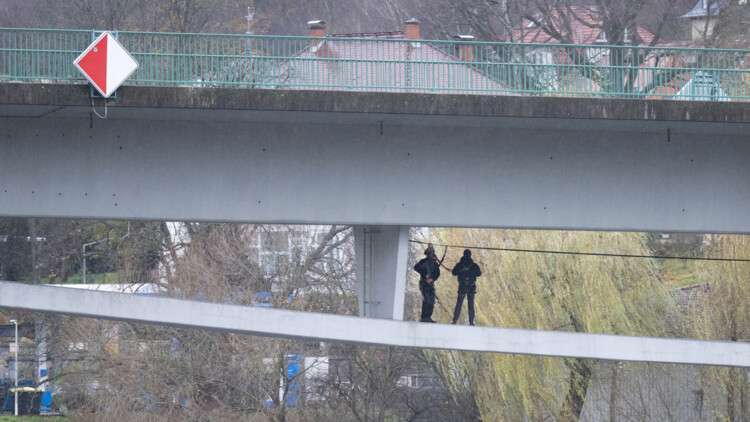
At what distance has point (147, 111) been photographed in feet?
38.8

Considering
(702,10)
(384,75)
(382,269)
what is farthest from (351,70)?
(702,10)

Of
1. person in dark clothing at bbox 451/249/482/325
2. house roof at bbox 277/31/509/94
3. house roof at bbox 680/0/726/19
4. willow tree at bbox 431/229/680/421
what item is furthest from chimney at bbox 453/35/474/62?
house roof at bbox 680/0/726/19

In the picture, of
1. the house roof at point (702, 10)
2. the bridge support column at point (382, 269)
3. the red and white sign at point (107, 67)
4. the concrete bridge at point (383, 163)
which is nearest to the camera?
the red and white sign at point (107, 67)

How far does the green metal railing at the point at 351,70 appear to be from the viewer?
11734 millimetres

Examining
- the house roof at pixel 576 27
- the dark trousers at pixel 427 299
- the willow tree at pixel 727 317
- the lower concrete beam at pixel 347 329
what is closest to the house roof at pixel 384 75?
the lower concrete beam at pixel 347 329

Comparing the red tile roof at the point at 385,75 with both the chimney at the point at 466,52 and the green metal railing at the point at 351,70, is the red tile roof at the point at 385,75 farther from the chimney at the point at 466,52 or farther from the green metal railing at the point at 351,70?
the chimney at the point at 466,52

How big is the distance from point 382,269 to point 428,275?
86 centimetres

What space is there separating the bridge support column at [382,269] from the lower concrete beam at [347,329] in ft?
2.79

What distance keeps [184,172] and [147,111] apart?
98cm

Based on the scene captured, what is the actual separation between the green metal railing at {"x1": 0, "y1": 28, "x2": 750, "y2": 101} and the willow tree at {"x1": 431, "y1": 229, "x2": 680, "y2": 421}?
10.4 meters

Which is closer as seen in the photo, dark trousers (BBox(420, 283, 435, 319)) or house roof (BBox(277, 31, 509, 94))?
house roof (BBox(277, 31, 509, 94))

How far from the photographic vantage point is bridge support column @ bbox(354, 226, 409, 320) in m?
12.7

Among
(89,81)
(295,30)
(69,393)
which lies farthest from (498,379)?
(295,30)

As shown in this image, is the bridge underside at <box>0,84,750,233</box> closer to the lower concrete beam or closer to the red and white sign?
the red and white sign
